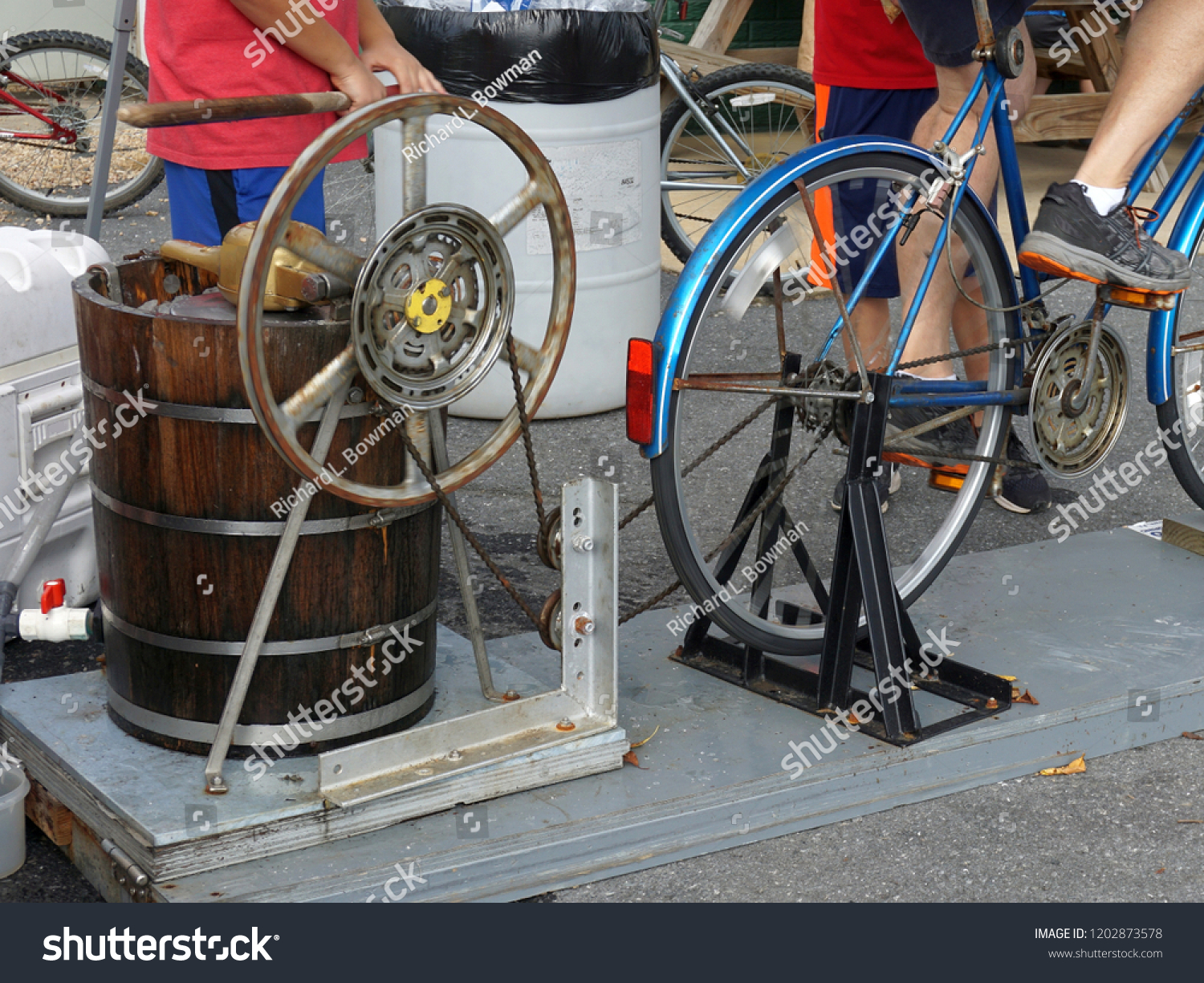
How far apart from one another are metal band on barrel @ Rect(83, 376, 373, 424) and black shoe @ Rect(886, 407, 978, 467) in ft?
3.39

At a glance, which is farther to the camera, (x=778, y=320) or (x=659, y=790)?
(x=778, y=320)

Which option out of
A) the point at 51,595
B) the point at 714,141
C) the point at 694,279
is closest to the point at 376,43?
the point at 694,279

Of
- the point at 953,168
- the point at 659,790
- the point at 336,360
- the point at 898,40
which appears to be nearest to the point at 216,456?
the point at 336,360

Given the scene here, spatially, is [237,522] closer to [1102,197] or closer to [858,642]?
[858,642]

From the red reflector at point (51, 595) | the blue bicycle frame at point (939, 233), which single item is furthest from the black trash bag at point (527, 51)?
the red reflector at point (51, 595)

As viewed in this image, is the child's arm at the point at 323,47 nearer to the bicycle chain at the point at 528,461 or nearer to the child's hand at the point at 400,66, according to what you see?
the child's hand at the point at 400,66

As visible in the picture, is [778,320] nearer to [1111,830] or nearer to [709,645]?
[709,645]

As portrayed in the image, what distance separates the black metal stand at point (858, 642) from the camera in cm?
261

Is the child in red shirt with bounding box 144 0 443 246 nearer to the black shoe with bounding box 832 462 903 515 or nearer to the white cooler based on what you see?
the white cooler

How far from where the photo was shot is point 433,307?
88.7 inches

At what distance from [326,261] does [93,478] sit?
585 mm

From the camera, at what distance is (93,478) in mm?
2447

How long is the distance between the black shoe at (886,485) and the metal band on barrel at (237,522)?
1.49 meters

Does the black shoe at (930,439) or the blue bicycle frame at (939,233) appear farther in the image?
the black shoe at (930,439)
